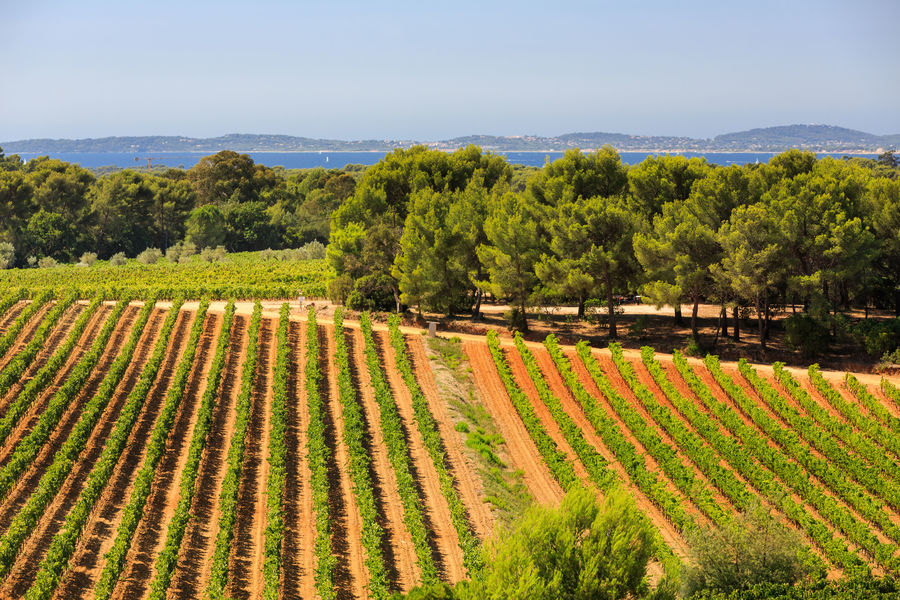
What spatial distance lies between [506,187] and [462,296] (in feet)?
27.3

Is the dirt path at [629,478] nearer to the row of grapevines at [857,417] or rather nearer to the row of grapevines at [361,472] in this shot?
the row of grapevines at [361,472]

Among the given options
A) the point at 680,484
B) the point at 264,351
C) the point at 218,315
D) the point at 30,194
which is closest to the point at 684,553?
the point at 680,484

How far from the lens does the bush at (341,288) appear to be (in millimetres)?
42781

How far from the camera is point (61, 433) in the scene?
26312mm

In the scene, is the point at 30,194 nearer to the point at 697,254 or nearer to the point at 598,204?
the point at 598,204

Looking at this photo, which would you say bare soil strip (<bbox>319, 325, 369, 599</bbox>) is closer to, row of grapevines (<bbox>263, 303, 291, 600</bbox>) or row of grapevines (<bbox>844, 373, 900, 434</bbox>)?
row of grapevines (<bbox>263, 303, 291, 600</bbox>)

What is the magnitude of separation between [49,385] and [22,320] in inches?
328

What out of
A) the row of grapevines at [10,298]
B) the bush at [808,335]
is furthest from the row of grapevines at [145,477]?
the bush at [808,335]

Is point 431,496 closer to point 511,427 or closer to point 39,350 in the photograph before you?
point 511,427

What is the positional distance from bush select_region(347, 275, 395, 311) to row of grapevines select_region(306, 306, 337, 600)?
16.0 ft

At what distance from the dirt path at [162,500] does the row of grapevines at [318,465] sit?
4403mm

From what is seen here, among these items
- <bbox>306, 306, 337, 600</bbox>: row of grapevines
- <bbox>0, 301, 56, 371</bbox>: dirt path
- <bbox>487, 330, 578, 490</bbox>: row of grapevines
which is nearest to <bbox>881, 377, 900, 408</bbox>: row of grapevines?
<bbox>487, 330, 578, 490</bbox>: row of grapevines

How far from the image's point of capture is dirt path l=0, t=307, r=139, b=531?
72.2 feet

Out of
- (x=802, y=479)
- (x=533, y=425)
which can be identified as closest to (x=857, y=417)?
(x=802, y=479)
